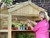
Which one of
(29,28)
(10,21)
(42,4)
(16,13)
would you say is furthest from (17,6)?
(42,4)

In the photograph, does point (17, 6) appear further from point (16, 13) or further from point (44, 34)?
point (44, 34)

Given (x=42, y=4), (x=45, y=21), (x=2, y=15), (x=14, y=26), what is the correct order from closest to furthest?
(x=45, y=21)
(x=2, y=15)
(x=14, y=26)
(x=42, y=4)

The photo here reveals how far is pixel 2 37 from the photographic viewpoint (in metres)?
4.23

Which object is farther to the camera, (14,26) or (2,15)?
(14,26)

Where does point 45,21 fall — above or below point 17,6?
below

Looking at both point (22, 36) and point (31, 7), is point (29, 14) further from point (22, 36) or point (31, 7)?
point (22, 36)

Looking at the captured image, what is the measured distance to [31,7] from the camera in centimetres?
436

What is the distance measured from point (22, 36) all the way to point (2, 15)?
3.14ft

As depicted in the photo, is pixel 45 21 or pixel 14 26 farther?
pixel 14 26

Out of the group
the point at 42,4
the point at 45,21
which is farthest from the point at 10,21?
the point at 42,4

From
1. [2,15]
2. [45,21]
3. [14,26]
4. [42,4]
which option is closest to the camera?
[45,21]

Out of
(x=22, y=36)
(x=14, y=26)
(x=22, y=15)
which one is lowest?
(x=22, y=36)

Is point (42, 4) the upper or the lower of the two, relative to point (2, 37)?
upper

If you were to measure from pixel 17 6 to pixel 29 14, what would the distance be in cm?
40
